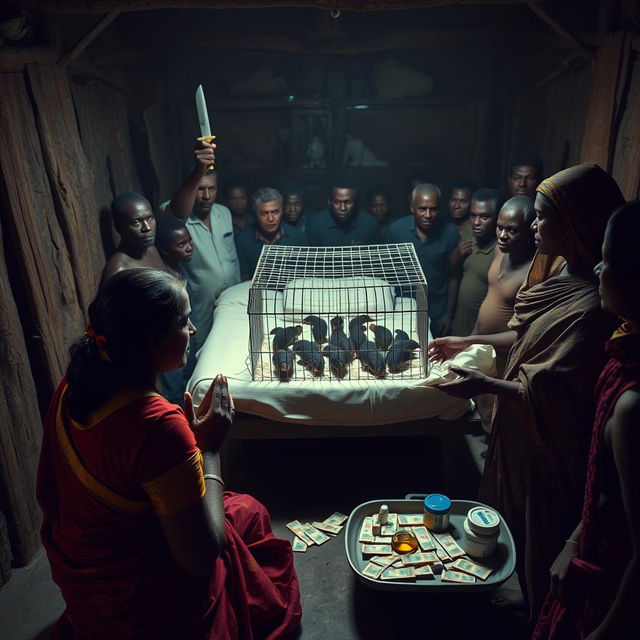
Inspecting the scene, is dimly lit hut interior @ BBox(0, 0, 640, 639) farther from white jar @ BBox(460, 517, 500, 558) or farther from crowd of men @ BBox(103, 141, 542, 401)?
crowd of men @ BBox(103, 141, 542, 401)

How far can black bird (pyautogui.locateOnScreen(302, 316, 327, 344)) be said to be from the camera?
12.4ft

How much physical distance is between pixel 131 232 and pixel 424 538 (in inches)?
104

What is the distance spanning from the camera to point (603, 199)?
2301 mm

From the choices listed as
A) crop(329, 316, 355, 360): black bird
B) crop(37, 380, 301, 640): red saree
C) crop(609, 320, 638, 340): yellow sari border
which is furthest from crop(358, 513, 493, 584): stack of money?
crop(609, 320, 638, 340): yellow sari border

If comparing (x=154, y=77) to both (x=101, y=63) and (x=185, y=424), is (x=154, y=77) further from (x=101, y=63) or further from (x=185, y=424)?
(x=185, y=424)

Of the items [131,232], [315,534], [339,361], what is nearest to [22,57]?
[131,232]

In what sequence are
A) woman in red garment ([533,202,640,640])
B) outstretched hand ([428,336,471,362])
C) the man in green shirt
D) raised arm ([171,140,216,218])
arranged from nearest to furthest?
woman in red garment ([533,202,640,640]) → outstretched hand ([428,336,471,362]) → raised arm ([171,140,216,218]) → the man in green shirt

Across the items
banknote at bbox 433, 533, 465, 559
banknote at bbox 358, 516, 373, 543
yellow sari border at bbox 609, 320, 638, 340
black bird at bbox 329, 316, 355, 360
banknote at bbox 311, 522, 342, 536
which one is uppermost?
yellow sari border at bbox 609, 320, 638, 340

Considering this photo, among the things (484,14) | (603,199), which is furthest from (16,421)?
(484,14)

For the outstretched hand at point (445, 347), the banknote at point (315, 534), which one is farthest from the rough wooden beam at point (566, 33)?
the banknote at point (315, 534)

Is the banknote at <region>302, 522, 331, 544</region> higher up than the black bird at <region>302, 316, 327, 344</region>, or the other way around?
the black bird at <region>302, 316, 327, 344</region>

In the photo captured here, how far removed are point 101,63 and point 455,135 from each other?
372 cm

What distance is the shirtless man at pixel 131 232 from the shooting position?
3.87 metres

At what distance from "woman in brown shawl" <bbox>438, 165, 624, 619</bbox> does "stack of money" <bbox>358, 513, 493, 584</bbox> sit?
28 cm
